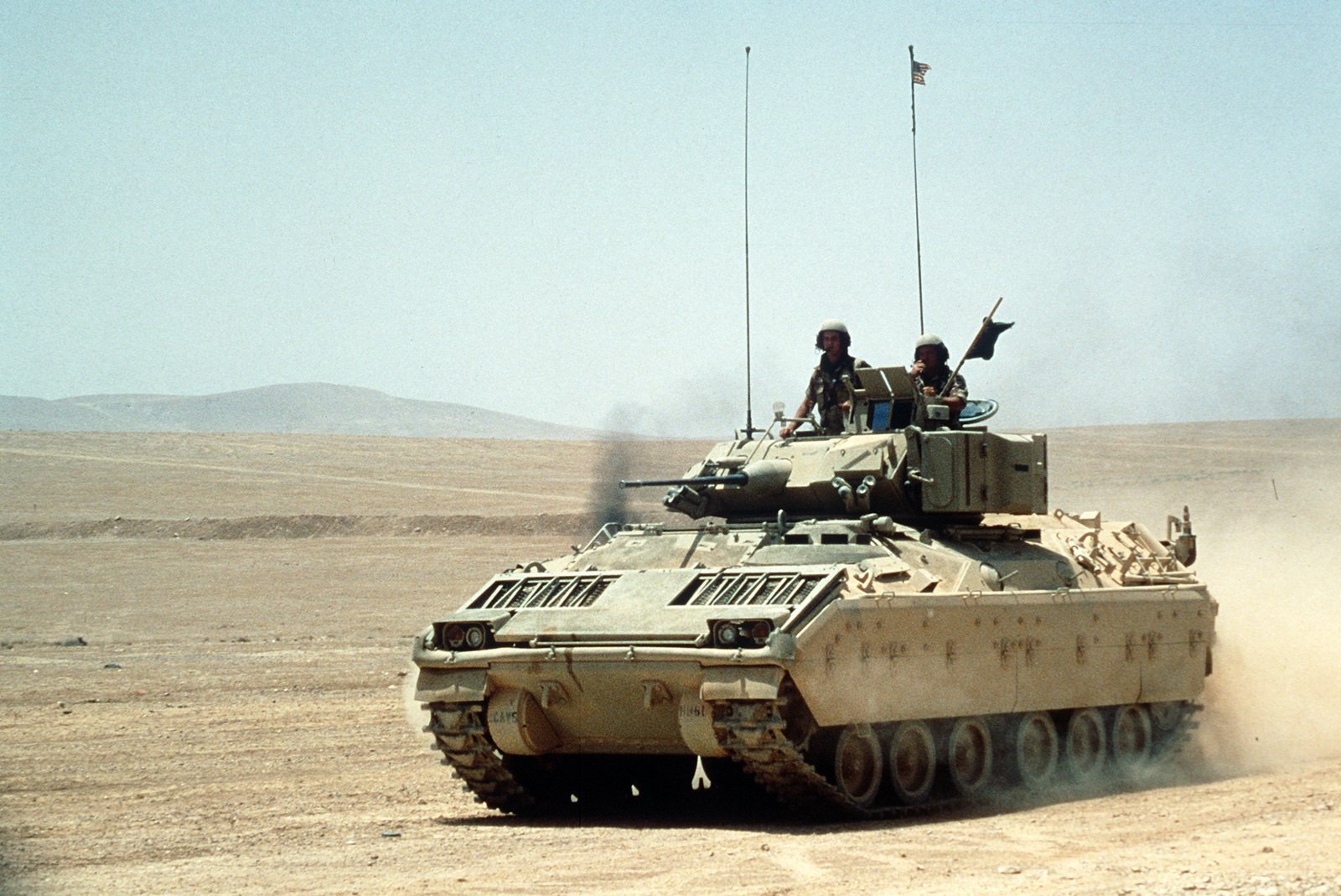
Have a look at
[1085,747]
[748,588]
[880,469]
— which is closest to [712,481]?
[880,469]

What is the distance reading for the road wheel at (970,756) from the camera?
626 inches

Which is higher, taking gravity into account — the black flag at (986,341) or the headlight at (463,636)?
the black flag at (986,341)

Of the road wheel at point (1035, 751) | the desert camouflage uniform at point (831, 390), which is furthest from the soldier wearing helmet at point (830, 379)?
the road wheel at point (1035, 751)

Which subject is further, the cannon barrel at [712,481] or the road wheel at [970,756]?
the cannon barrel at [712,481]

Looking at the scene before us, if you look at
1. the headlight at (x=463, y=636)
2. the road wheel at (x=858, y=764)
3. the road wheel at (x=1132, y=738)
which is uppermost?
the headlight at (x=463, y=636)

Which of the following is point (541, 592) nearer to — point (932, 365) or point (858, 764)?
point (858, 764)

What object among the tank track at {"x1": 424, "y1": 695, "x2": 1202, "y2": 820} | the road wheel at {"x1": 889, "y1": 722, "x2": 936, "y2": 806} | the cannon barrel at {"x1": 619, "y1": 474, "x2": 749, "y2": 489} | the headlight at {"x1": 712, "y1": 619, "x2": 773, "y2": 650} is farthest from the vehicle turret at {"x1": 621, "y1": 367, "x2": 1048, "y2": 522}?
the headlight at {"x1": 712, "y1": 619, "x2": 773, "y2": 650}

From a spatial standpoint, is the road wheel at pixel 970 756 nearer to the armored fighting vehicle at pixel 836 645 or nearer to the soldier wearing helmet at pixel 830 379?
the armored fighting vehicle at pixel 836 645

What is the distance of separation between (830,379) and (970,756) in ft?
13.3

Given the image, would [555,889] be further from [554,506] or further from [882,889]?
[554,506]

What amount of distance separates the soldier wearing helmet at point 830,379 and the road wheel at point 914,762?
3694 millimetres

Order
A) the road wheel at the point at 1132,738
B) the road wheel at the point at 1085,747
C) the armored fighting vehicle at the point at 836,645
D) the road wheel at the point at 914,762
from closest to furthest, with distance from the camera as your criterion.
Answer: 1. the armored fighting vehicle at the point at 836,645
2. the road wheel at the point at 914,762
3. the road wheel at the point at 1085,747
4. the road wheel at the point at 1132,738

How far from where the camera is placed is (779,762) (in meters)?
14.1

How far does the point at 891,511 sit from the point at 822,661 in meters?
3.15
